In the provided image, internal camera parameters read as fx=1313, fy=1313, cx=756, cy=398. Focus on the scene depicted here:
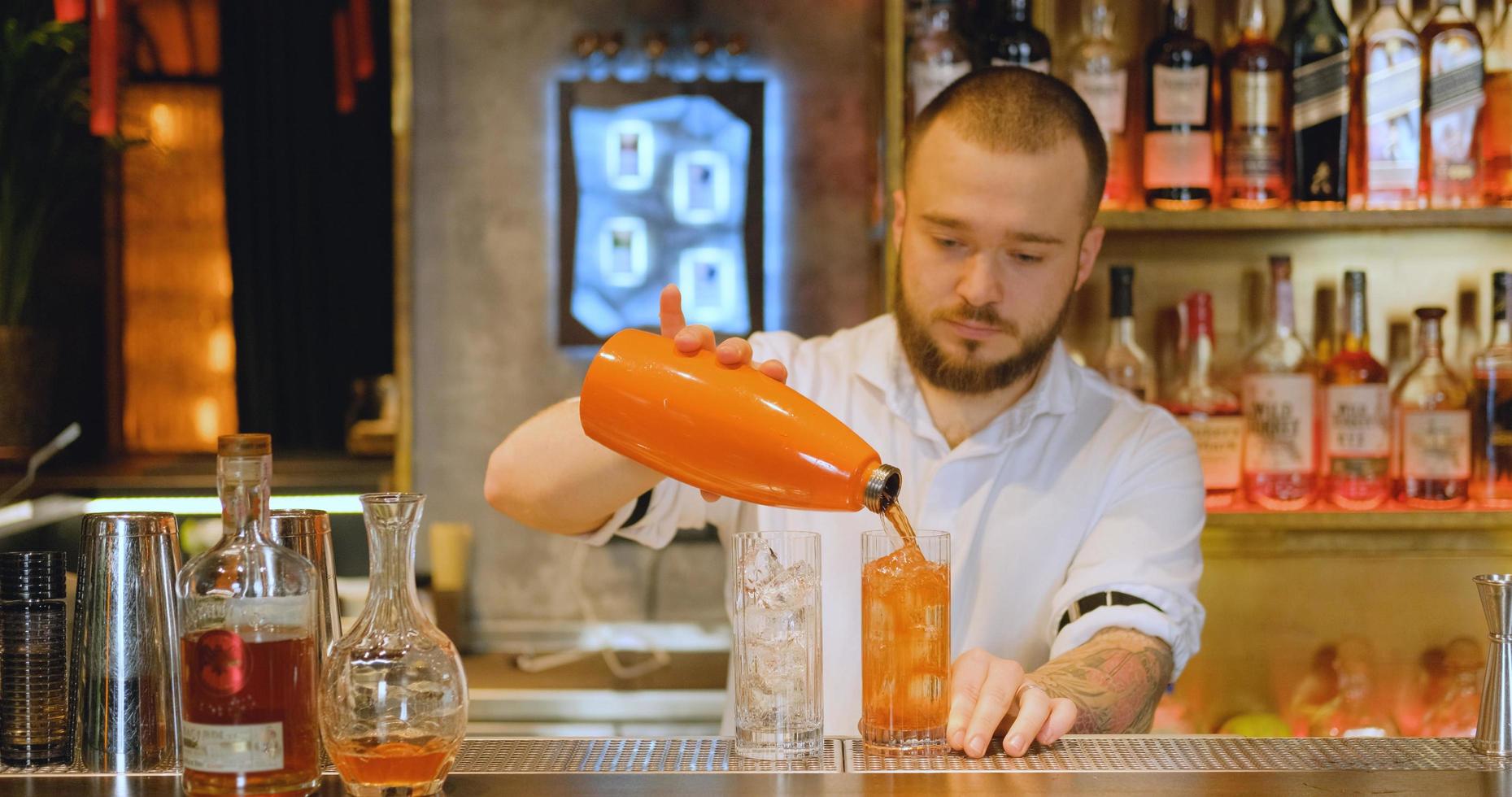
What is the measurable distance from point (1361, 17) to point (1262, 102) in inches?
13.4

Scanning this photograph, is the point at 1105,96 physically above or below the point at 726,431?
above

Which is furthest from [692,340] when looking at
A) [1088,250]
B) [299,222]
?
[299,222]

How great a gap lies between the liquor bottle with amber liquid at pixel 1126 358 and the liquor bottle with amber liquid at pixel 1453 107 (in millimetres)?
513

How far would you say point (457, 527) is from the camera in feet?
8.68

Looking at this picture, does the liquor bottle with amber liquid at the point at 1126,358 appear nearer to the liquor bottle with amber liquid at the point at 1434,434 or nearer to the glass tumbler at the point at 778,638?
the liquor bottle with amber liquid at the point at 1434,434

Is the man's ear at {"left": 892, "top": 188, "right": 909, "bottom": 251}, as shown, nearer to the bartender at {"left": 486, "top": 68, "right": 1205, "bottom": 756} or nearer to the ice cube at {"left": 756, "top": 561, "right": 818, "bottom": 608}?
the bartender at {"left": 486, "top": 68, "right": 1205, "bottom": 756}

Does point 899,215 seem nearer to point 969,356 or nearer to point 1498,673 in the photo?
point 969,356

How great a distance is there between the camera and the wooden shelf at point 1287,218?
2.06 m

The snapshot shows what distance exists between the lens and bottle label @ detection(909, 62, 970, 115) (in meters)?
2.02

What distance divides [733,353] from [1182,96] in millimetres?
1294

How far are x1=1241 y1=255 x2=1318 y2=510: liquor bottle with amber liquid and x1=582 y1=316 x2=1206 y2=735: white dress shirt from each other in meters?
0.42

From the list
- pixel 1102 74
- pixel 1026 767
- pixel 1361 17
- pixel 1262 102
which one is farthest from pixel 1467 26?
pixel 1026 767

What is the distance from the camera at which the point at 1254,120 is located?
2.04 m

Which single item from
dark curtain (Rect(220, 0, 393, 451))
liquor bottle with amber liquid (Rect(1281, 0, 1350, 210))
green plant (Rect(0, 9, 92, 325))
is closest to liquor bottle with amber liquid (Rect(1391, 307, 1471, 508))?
liquor bottle with amber liquid (Rect(1281, 0, 1350, 210))
